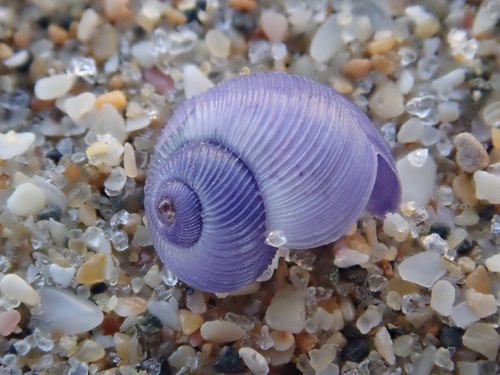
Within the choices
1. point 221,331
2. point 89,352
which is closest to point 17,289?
point 89,352

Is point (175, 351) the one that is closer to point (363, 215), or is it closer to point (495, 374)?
point (363, 215)

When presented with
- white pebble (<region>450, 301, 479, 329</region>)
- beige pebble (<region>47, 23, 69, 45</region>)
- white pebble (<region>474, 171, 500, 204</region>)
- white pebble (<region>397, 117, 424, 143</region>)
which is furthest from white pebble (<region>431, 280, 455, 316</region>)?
beige pebble (<region>47, 23, 69, 45</region>)

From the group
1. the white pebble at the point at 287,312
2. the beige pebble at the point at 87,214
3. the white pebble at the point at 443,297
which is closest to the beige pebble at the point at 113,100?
the beige pebble at the point at 87,214

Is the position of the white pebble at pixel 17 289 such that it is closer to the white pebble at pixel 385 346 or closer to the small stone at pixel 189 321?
the small stone at pixel 189 321

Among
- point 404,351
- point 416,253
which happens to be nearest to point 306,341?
point 404,351

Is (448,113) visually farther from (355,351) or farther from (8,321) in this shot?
(8,321)

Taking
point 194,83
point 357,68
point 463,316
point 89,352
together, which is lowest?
point 89,352
